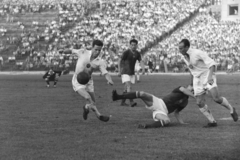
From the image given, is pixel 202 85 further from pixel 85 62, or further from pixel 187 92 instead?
pixel 85 62

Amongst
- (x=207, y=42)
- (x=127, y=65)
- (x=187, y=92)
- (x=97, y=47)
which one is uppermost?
(x=97, y=47)

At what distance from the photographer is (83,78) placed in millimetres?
12812

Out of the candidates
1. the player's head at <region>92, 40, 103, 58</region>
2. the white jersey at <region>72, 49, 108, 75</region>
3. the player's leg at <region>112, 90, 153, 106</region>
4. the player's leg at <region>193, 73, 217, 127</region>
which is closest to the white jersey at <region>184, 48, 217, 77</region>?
the player's leg at <region>193, 73, 217, 127</region>

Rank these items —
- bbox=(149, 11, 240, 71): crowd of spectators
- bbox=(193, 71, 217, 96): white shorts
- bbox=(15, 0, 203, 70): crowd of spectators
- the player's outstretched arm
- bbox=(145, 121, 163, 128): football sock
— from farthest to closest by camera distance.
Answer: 1. bbox=(15, 0, 203, 70): crowd of spectators
2. bbox=(149, 11, 240, 71): crowd of spectators
3. the player's outstretched arm
4. bbox=(193, 71, 217, 96): white shorts
5. bbox=(145, 121, 163, 128): football sock

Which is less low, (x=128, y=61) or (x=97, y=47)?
(x=97, y=47)

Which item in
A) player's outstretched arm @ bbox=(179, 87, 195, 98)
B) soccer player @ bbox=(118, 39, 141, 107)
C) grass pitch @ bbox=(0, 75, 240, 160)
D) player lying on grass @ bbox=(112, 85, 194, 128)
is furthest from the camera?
soccer player @ bbox=(118, 39, 141, 107)

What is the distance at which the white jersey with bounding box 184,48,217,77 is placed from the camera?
38.5 feet

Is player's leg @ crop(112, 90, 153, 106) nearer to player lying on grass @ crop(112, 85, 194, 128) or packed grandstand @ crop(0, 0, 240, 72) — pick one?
player lying on grass @ crop(112, 85, 194, 128)

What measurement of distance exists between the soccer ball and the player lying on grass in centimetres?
139

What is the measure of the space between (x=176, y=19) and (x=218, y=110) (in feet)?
132

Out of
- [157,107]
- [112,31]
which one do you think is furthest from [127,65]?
[112,31]

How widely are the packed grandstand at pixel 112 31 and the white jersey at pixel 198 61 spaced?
36.7m

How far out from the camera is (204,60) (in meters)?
11.8

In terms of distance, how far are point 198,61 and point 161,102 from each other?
4.24 ft
